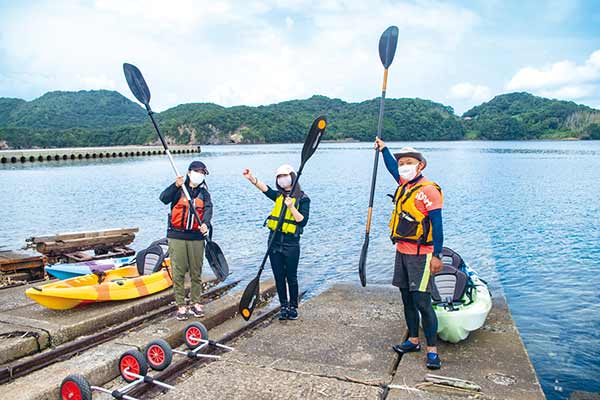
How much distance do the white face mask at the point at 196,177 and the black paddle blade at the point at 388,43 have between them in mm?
2857

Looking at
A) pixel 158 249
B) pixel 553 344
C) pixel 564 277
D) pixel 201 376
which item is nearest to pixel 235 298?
pixel 158 249

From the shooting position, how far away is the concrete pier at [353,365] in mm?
4594

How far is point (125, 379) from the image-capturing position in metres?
4.88

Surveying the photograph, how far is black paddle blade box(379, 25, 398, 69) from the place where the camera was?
261 inches

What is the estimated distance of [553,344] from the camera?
786 centimetres

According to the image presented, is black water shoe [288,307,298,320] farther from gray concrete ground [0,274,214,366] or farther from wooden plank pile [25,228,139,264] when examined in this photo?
wooden plank pile [25,228,139,264]

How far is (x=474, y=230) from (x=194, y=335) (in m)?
14.5

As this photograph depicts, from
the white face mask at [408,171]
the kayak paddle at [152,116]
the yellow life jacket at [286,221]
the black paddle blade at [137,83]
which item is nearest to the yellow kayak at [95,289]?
the kayak paddle at [152,116]

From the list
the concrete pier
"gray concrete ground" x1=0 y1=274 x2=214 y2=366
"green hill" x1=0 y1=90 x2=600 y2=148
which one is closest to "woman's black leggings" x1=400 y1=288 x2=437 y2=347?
the concrete pier

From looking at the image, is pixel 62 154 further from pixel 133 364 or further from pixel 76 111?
pixel 76 111

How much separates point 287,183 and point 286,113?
15143cm

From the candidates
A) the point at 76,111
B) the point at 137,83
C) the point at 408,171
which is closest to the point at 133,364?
the point at 408,171

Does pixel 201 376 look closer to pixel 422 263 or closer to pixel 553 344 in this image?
pixel 422 263

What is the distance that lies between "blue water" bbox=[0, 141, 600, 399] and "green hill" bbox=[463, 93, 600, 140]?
11244 cm
